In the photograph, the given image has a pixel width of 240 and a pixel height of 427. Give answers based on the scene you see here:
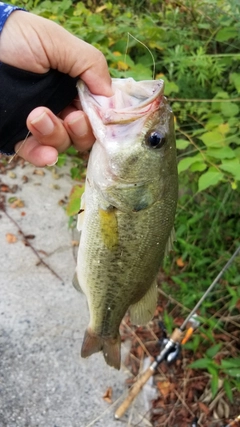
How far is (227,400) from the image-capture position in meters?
2.83

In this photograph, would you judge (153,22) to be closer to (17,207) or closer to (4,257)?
(17,207)

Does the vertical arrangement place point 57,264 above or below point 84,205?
below

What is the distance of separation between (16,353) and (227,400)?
141cm

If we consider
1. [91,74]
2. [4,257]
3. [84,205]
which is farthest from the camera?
[4,257]

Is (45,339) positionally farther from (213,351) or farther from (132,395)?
(213,351)

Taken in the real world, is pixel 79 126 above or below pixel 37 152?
above

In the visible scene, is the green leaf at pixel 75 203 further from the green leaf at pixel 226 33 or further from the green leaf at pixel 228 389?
the green leaf at pixel 226 33

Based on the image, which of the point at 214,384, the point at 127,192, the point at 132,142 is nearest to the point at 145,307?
the point at 127,192

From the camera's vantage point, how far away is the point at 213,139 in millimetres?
2650

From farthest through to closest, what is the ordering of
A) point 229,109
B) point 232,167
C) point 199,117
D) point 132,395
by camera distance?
point 199,117 < point 229,109 < point 132,395 < point 232,167

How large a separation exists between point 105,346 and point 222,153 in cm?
122

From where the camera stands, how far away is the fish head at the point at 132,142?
1.58 m

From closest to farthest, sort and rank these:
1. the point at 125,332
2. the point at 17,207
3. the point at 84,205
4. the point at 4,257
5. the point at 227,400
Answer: the point at 84,205 → the point at 227,400 → the point at 125,332 → the point at 4,257 → the point at 17,207

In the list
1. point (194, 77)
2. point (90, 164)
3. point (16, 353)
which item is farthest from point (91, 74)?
point (16, 353)
